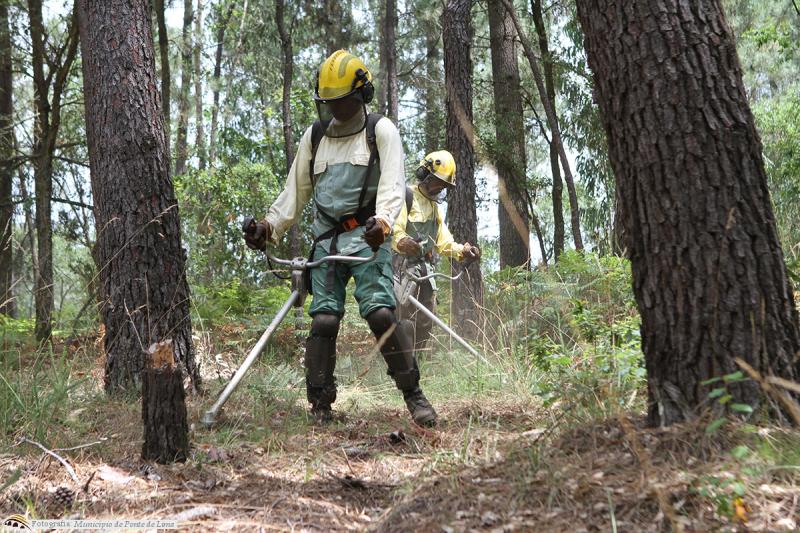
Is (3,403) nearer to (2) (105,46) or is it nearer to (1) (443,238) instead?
(2) (105,46)

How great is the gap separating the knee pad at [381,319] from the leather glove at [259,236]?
0.87 m

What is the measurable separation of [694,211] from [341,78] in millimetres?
2584

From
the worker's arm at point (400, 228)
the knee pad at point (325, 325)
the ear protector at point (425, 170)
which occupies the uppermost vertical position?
the ear protector at point (425, 170)

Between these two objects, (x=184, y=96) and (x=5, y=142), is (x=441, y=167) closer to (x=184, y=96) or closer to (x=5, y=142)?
(x=5, y=142)

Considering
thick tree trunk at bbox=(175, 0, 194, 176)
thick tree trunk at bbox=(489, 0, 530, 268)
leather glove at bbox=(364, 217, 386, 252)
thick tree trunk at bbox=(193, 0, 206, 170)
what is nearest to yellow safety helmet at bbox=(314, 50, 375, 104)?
leather glove at bbox=(364, 217, 386, 252)

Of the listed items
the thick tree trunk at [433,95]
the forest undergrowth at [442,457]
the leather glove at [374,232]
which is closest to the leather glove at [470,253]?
the forest undergrowth at [442,457]

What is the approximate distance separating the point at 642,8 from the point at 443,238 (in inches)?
174

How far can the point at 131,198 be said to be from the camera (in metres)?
5.14

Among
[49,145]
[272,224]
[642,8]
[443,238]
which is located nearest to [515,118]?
[443,238]

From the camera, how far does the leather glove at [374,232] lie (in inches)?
174

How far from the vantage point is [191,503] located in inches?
122

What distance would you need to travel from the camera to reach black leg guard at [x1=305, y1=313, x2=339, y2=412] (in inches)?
193

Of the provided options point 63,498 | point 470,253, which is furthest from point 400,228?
point 63,498

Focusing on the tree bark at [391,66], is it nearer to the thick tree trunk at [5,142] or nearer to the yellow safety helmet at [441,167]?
the yellow safety helmet at [441,167]
